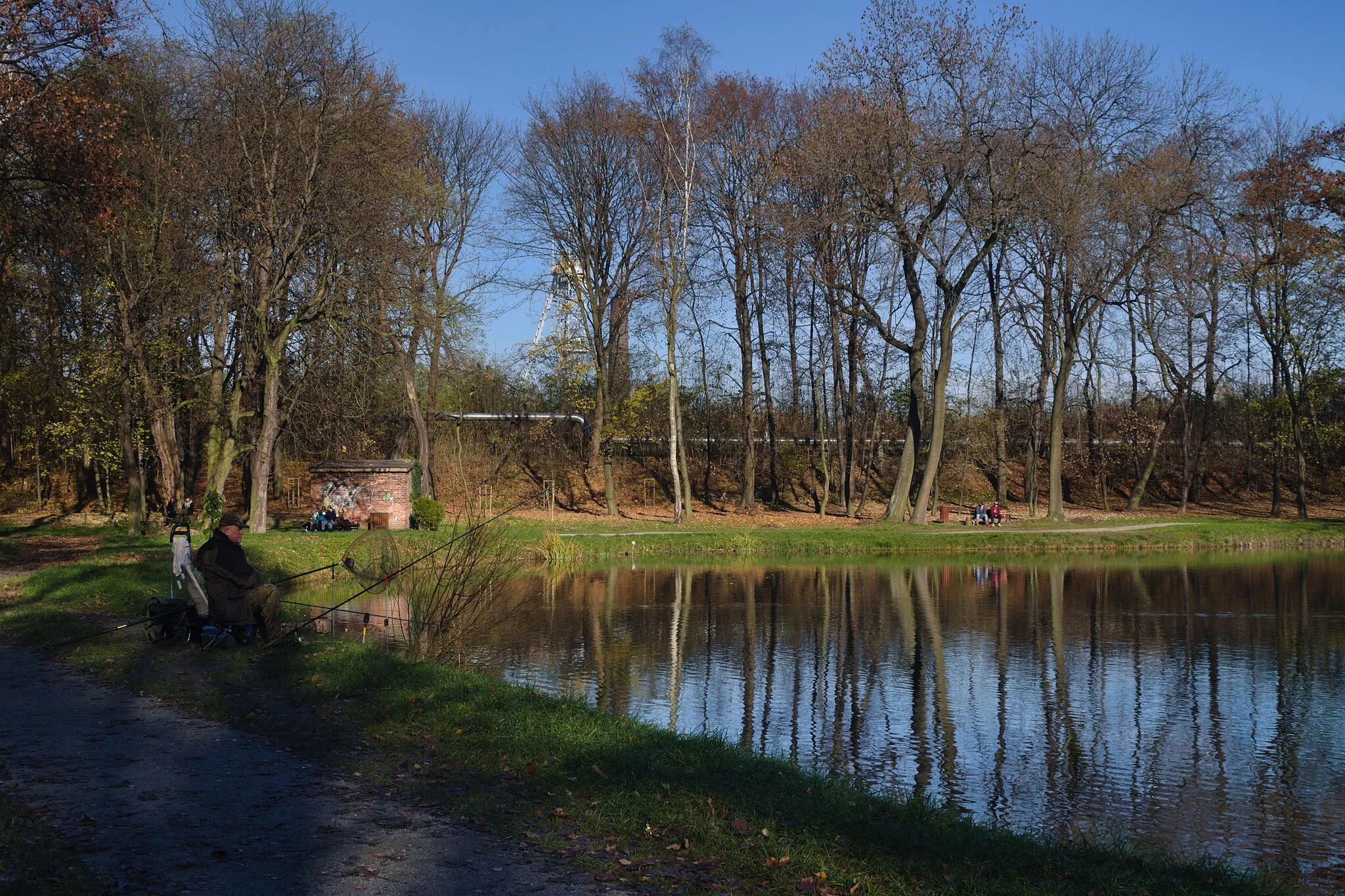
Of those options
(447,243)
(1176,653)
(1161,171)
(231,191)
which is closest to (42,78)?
(231,191)

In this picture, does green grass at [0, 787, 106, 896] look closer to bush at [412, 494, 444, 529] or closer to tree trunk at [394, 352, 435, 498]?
bush at [412, 494, 444, 529]

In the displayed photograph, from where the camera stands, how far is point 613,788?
7.25 meters

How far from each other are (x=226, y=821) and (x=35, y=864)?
44.4 inches

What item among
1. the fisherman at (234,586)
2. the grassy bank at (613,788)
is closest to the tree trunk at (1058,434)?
the grassy bank at (613,788)

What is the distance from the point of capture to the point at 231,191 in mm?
27469

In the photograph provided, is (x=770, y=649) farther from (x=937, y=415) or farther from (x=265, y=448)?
(x=937, y=415)

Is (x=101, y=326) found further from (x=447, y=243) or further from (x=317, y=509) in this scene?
(x=447, y=243)

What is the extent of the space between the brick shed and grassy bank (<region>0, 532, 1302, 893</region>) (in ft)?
66.4

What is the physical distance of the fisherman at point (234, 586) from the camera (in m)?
12.0

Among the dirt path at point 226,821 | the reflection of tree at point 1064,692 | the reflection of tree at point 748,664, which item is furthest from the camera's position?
the reflection of tree at point 748,664

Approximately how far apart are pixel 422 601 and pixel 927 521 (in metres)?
25.9

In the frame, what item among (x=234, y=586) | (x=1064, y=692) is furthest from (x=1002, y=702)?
(x=234, y=586)

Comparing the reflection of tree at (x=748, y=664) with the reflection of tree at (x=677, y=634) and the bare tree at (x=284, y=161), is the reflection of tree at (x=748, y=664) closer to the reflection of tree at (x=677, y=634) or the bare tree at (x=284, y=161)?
the reflection of tree at (x=677, y=634)

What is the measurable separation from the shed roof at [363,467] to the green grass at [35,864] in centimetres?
2645
